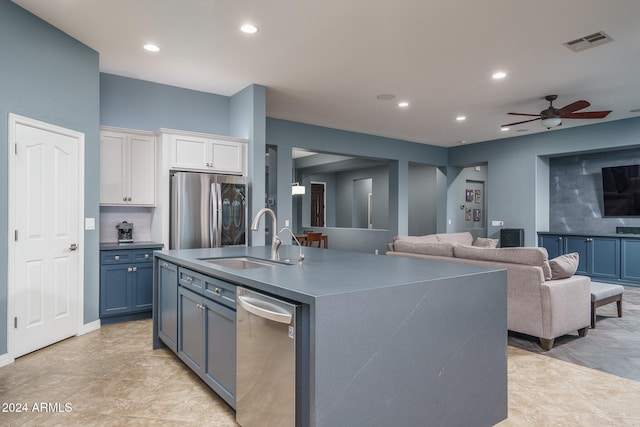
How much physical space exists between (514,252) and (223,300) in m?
2.75

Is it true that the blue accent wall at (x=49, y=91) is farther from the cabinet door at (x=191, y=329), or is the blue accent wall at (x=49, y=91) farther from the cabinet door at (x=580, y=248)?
the cabinet door at (x=580, y=248)

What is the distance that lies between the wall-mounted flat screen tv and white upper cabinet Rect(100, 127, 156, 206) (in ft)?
25.9

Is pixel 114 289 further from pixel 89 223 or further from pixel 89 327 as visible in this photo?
pixel 89 223

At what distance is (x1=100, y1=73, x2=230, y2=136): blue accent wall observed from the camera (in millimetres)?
4645

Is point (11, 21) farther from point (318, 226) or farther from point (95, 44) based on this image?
point (318, 226)

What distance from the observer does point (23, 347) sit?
10.5ft

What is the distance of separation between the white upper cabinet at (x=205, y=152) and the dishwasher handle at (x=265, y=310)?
3.15m

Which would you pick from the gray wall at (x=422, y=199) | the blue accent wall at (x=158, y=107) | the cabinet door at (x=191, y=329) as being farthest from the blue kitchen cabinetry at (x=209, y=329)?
the gray wall at (x=422, y=199)

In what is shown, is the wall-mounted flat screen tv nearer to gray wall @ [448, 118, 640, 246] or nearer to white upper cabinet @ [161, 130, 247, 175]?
gray wall @ [448, 118, 640, 246]

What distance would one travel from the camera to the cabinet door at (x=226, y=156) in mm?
4844

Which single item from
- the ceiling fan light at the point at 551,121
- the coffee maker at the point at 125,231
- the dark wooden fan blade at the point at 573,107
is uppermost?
the dark wooden fan blade at the point at 573,107

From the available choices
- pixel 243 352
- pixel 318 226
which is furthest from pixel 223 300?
pixel 318 226

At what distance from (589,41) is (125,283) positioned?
534cm

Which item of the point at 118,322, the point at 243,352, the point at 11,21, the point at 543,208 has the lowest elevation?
the point at 118,322
